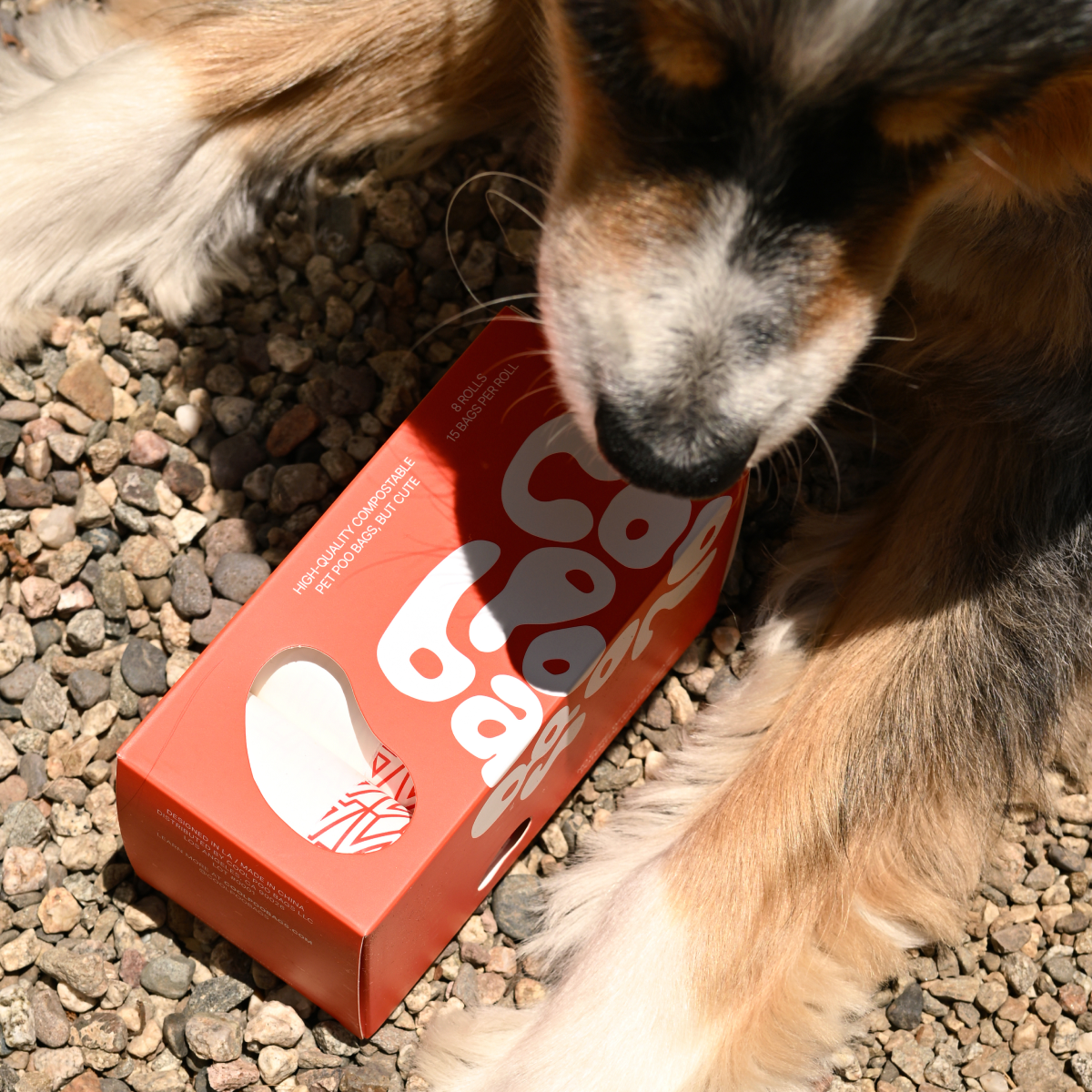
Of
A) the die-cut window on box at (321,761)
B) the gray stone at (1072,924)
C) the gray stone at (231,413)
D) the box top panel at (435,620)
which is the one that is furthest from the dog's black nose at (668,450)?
the gray stone at (1072,924)

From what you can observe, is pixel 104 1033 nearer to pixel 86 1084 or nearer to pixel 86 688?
pixel 86 1084

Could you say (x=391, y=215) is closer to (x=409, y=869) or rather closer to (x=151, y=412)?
(x=151, y=412)

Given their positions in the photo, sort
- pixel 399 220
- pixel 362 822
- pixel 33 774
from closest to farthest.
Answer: pixel 362 822 < pixel 33 774 < pixel 399 220

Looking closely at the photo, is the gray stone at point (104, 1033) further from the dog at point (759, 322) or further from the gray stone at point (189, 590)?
the gray stone at point (189, 590)

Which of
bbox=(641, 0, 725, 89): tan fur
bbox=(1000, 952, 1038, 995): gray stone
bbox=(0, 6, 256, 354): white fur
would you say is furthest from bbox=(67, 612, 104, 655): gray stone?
bbox=(1000, 952, 1038, 995): gray stone

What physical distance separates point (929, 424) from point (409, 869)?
0.98 m

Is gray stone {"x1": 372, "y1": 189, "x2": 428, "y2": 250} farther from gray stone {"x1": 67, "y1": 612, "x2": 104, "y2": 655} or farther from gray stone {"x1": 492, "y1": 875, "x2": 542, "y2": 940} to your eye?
gray stone {"x1": 492, "y1": 875, "x2": 542, "y2": 940}

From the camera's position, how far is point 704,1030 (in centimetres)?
142

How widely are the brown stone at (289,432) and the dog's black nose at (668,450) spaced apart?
710 mm

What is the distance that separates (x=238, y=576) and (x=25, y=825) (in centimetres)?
44

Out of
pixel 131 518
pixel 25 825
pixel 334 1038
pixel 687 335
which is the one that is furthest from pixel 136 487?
pixel 687 335

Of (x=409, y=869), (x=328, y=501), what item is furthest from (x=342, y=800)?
(x=328, y=501)

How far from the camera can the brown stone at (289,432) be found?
1.68 metres

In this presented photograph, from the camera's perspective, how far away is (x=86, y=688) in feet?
5.15
